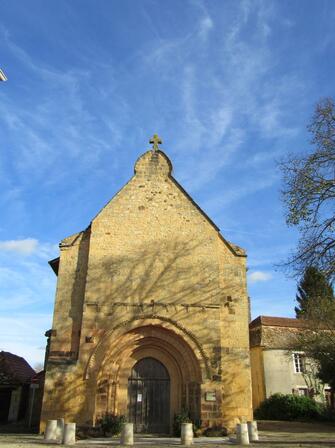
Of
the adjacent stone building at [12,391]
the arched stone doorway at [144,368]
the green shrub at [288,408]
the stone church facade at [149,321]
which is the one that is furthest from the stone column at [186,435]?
the green shrub at [288,408]

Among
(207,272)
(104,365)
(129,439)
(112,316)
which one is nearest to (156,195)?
(207,272)

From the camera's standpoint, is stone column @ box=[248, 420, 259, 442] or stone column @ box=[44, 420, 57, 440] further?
stone column @ box=[248, 420, 259, 442]

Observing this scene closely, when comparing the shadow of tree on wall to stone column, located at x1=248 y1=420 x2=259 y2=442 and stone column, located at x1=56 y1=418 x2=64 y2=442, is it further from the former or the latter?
stone column, located at x1=248 y1=420 x2=259 y2=442

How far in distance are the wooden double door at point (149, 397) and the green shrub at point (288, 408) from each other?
45.7 feet

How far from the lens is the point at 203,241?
1784 centimetres

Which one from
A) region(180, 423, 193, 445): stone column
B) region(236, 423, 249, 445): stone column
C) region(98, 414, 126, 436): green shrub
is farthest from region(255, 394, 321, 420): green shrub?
region(180, 423, 193, 445): stone column

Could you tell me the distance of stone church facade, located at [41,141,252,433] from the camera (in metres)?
15.3

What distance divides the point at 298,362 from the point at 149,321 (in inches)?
752

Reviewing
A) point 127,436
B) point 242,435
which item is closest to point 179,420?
point 242,435

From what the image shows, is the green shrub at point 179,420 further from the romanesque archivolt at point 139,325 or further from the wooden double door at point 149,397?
the romanesque archivolt at point 139,325

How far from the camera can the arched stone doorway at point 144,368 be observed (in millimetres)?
15258

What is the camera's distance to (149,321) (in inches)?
631

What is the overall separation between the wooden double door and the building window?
57.7 ft

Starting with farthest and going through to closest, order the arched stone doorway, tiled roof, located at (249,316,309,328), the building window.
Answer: tiled roof, located at (249,316,309,328)
the building window
the arched stone doorway
